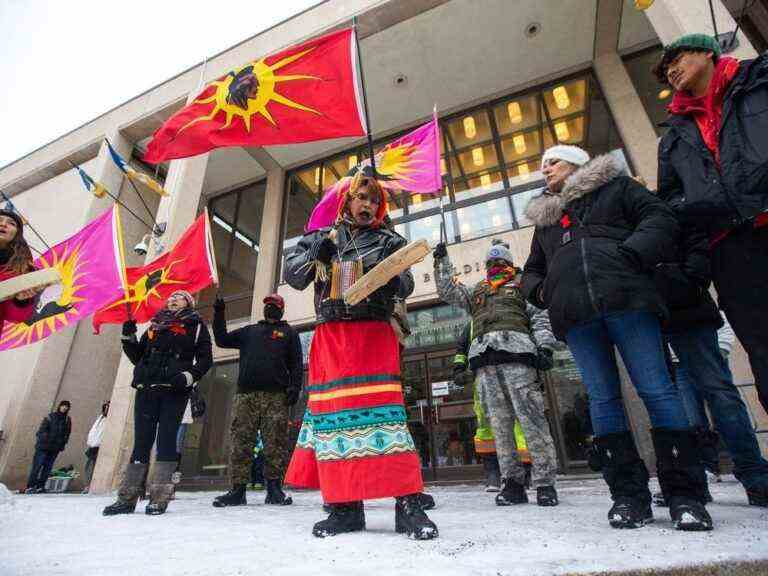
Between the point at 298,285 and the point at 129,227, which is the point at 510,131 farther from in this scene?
the point at 129,227

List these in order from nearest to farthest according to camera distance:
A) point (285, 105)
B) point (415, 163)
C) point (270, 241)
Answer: point (285, 105) < point (415, 163) < point (270, 241)

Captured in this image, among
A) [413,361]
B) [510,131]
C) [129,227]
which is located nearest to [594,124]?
[510,131]

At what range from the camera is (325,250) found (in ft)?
7.26

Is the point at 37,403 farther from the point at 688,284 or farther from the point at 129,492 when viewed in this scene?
the point at 688,284

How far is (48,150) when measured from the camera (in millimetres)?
12242

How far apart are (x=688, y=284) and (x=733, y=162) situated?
2.20 ft

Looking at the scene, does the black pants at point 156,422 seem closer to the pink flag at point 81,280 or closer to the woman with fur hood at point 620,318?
the pink flag at point 81,280

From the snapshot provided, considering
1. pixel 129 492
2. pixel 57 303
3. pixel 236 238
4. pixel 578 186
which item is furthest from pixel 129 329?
pixel 236 238

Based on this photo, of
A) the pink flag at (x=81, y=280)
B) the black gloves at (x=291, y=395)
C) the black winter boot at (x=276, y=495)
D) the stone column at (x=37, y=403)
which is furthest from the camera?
the stone column at (x=37, y=403)

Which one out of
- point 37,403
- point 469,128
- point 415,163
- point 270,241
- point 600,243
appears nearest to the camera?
point 600,243

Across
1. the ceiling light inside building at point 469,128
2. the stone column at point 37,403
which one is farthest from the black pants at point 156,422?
the ceiling light inside building at point 469,128

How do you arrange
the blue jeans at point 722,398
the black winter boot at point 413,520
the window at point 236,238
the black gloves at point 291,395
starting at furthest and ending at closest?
the window at point 236,238
the black gloves at point 291,395
the blue jeans at point 722,398
the black winter boot at point 413,520

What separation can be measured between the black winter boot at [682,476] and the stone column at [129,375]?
7352 millimetres

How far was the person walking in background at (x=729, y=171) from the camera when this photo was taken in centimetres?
153
